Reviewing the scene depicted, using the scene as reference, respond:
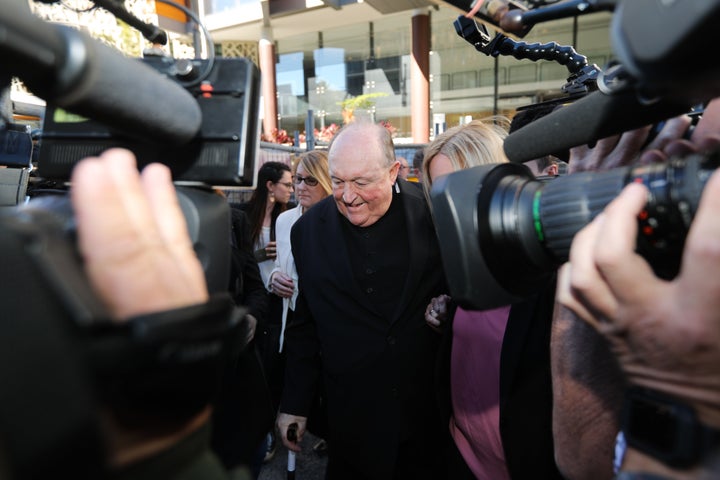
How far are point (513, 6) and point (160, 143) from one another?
1.96 feet

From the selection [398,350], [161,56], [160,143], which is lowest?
[398,350]

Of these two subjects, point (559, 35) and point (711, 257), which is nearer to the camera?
point (711, 257)

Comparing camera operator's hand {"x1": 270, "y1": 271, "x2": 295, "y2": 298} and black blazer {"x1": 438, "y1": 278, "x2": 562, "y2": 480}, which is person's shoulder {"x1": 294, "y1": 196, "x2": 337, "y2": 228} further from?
black blazer {"x1": 438, "y1": 278, "x2": 562, "y2": 480}

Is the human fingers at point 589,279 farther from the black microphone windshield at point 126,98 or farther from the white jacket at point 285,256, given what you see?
the white jacket at point 285,256

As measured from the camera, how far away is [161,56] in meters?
0.78

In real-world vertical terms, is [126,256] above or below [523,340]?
above

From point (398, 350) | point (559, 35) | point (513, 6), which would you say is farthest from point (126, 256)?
point (559, 35)

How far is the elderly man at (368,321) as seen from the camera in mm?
1849

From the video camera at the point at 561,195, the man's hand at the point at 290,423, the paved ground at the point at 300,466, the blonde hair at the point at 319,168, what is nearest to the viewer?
the video camera at the point at 561,195

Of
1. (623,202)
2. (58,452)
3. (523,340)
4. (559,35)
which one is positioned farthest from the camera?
(559,35)

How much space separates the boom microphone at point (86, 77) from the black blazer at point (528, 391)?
113 centimetres

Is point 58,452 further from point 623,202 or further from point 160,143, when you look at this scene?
point 623,202

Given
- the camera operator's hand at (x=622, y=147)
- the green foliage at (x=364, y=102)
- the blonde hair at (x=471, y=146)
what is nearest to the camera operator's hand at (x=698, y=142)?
the camera operator's hand at (x=622, y=147)

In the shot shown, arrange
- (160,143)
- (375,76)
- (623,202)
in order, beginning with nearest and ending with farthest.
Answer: (623,202) → (160,143) → (375,76)
